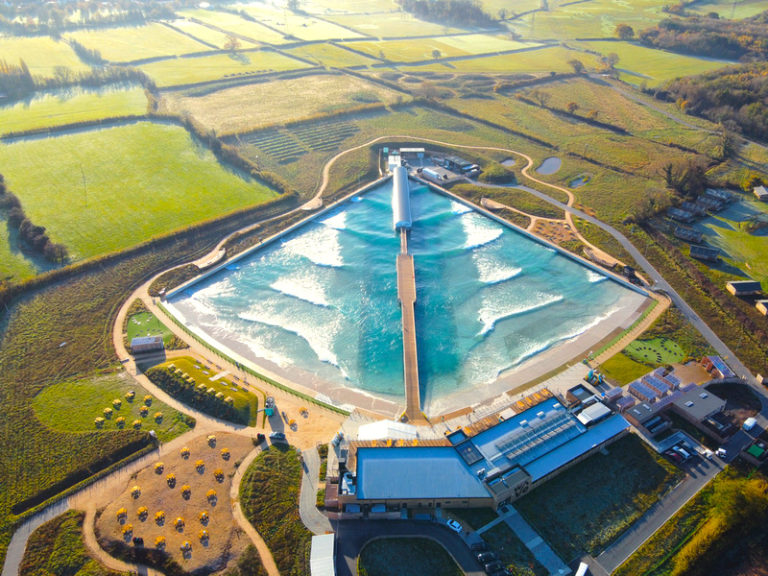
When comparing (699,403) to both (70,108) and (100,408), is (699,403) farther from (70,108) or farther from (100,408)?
(70,108)

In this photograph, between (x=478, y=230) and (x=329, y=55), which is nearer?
(x=478, y=230)

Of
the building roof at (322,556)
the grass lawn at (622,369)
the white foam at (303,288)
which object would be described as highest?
the grass lawn at (622,369)

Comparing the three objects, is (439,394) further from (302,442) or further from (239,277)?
(239,277)

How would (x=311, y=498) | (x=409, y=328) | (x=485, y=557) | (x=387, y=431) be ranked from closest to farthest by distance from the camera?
(x=485, y=557), (x=311, y=498), (x=387, y=431), (x=409, y=328)

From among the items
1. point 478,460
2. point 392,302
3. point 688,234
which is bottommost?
point 392,302

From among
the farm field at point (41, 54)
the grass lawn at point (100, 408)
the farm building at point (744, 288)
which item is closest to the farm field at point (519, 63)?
the farm field at point (41, 54)

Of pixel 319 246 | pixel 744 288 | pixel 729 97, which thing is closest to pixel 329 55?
pixel 729 97

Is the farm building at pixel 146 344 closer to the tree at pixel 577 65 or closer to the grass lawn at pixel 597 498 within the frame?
the grass lawn at pixel 597 498
